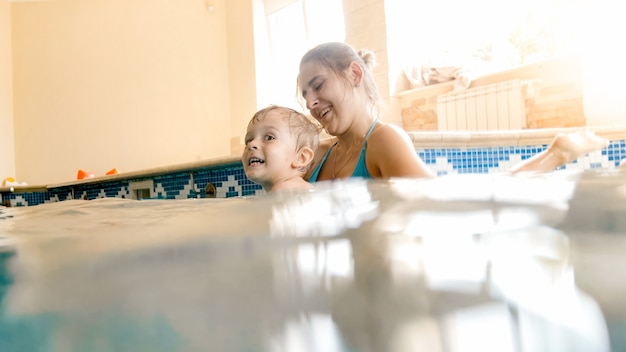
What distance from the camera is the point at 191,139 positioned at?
8.66 metres

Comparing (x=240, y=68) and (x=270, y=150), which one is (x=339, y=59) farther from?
(x=240, y=68)

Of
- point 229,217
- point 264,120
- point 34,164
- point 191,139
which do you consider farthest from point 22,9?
point 229,217

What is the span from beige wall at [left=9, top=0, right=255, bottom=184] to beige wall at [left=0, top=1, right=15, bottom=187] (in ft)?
0.29

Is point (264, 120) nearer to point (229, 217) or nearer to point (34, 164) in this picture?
point (229, 217)

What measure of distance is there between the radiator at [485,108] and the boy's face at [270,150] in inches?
129

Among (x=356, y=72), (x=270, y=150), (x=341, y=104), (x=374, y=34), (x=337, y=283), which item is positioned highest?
(x=374, y=34)

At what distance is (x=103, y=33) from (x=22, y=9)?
1349mm

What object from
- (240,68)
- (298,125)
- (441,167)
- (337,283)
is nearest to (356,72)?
(298,125)

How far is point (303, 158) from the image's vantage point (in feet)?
7.04

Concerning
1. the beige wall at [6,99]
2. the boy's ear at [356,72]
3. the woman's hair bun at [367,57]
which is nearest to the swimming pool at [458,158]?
the woman's hair bun at [367,57]

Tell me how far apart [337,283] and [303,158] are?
1.95 metres

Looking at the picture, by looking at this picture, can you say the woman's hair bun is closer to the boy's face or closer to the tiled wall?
the boy's face

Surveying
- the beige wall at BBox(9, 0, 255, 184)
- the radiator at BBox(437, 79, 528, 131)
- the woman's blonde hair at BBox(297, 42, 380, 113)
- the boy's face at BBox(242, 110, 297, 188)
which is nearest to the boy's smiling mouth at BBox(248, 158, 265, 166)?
the boy's face at BBox(242, 110, 297, 188)

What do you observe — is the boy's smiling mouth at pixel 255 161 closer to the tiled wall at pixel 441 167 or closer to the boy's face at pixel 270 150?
the boy's face at pixel 270 150
